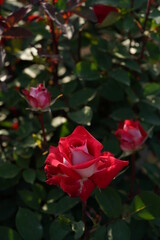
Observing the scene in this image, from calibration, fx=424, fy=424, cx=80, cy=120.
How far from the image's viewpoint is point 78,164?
715 mm

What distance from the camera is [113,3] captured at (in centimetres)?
107

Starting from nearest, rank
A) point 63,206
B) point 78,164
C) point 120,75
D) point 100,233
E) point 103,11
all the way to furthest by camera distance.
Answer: point 78,164 < point 100,233 < point 63,206 < point 120,75 < point 103,11

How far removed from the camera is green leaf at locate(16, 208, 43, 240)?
94 centimetres

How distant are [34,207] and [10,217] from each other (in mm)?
178

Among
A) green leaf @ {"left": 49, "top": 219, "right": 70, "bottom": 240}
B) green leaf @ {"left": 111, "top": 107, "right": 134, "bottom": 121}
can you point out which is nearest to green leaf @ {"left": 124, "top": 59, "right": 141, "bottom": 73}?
green leaf @ {"left": 111, "top": 107, "right": 134, "bottom": 121}

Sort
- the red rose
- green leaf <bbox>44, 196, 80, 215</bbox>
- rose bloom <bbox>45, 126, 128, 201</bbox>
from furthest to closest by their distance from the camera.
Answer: the red rose
green leaf <bbox>44, 196, 80, 215</bbox>
rose bloom <bbox>45, 126, 128, 201</bbox>

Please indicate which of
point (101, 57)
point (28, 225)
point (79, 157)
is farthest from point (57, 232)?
point (101, 57)

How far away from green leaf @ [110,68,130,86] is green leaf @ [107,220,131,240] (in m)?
0.37

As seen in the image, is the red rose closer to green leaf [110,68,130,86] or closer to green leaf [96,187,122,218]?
green leaf [110,68,130,86]

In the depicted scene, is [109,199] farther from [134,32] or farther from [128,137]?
[134,32]

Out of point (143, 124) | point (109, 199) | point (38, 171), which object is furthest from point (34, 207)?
point (143, 124)

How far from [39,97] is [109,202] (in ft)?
0.90

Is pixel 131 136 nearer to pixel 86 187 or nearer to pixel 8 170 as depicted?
pixel 86 187

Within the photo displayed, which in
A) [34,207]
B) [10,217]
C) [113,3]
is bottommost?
[10,217]
